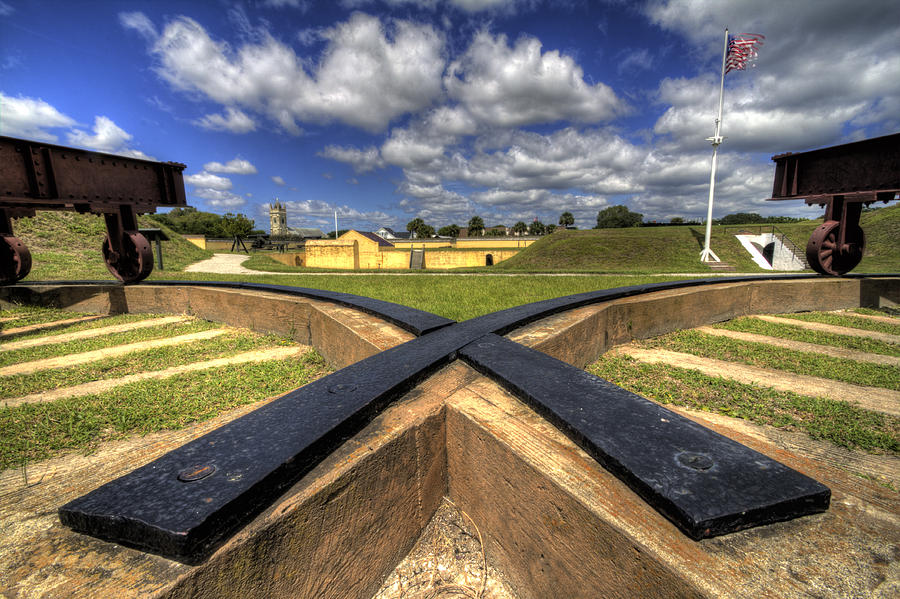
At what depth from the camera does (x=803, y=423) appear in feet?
7.54

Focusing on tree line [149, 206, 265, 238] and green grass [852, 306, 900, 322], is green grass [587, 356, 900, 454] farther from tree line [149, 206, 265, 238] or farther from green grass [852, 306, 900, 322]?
tree line [149, 206, 265, 238]

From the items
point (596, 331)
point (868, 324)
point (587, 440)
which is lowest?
point (868, 324)

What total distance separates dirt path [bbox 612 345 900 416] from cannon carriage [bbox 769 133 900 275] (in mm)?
4452

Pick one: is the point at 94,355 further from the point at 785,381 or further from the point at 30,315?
the point at 785,381

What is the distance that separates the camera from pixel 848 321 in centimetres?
511

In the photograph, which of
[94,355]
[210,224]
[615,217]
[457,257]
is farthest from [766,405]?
[210,224]

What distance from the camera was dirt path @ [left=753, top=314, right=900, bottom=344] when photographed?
4.23 metres

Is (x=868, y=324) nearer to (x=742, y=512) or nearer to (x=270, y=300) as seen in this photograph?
(x=742, y=512)

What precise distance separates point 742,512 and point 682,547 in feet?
0.63

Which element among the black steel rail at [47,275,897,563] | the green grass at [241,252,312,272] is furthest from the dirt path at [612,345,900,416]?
the green grass at [241,252,312,272]

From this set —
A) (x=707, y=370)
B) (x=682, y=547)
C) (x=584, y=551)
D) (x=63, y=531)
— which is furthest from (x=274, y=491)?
(x=707, y=370)

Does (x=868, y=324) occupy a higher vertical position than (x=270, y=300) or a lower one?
lower

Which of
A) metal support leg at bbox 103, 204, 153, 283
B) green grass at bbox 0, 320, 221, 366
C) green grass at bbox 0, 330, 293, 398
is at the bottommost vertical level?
green grass at bbox 0, 330, 293, 398

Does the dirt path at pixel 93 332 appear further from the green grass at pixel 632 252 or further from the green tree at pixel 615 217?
the green tree at pixel 615 217
